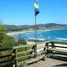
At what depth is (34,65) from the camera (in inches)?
338

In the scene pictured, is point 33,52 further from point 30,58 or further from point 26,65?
point 26,65

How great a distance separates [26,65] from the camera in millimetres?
7953

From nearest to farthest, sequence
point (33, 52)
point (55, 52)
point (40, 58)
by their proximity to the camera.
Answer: point (40, 58) < point (33, 52) < point (55, 52)

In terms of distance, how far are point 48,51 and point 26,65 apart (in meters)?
3.19

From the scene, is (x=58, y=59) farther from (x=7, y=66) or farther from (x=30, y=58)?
(x=7, y=66)

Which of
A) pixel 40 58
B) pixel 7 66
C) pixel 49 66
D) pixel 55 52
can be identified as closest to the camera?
pixel 7 66

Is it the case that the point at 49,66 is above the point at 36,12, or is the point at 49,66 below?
below

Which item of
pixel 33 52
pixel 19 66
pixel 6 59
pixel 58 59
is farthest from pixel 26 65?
pixel 58 59

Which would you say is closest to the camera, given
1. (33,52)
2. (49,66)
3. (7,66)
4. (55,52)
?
(7,66)

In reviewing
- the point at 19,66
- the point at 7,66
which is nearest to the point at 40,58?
the point at 19,66

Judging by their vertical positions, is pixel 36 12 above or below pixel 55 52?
above

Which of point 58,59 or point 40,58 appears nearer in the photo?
point 40,58

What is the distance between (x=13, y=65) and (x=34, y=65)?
978 millimetres

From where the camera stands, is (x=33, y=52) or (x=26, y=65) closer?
(x=26, y=65)
